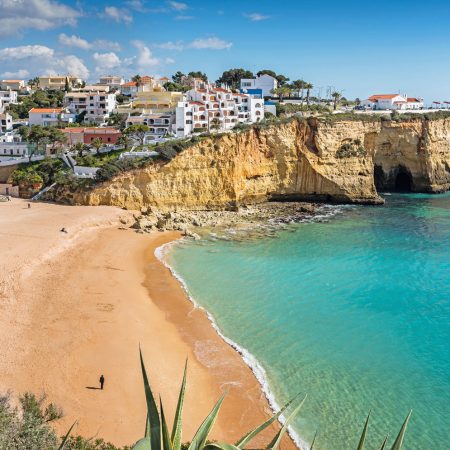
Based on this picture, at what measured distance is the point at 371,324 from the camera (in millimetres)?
21750

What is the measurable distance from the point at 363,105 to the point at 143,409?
8123 cm

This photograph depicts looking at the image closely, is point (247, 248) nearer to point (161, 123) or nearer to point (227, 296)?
point (227, 296)

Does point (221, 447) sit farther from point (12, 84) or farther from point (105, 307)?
point (12, 84)

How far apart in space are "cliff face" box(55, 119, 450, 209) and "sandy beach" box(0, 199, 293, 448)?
34.7 ft

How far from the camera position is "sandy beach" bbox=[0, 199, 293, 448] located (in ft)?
50.5

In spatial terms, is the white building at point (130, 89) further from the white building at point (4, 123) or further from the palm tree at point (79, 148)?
the palm tree at point (79, 148)

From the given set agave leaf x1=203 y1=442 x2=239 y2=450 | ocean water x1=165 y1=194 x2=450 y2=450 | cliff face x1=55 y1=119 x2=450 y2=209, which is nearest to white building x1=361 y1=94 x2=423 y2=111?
cliff face x1=55 y1=119 x2=450 y2=209

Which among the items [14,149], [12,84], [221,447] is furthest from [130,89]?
[221,447]

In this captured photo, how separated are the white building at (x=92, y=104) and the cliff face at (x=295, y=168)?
30544mm

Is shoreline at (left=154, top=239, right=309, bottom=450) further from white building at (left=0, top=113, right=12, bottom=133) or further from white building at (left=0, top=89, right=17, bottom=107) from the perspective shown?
white building at (left=0, top=89, right=17, bottom=107)

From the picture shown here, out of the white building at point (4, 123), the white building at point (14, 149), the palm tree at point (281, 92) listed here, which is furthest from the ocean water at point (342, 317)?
the palm tree at point (281, 92)

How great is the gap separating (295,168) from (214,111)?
55.3 feet

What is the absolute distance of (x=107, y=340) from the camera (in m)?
19.7

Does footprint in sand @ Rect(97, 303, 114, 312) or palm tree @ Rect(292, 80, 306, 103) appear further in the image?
palm tree @ Rect(292, 80, 306, 103)
